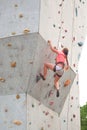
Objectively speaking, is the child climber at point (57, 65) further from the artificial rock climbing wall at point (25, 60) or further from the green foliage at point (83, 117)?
the green foliage at point (83, 117)

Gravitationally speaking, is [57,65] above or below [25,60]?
below

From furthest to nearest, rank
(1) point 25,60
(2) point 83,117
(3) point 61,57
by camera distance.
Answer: (2) point 83,117 → (3) point 61,57 → (1) point 25,60

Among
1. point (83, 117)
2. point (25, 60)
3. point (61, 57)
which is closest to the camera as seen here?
point (25, 60)

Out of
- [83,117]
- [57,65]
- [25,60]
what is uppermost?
[25,60]

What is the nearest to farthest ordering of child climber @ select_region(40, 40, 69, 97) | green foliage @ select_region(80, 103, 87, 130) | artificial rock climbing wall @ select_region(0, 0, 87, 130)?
1. artificial rock climbing wall @ select_region(0, 0, 87, 130)
2. child climber @ select_region(40, 40, 69, 97)
3. green foliage @ select_region(80, 103, 87, 130)

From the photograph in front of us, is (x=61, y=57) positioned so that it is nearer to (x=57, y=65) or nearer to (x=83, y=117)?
(x=57, y=65)

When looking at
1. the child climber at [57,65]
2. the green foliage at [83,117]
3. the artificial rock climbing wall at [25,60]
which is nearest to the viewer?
the artificial rock climbing wall at [25,60]

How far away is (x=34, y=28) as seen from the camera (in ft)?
27.1

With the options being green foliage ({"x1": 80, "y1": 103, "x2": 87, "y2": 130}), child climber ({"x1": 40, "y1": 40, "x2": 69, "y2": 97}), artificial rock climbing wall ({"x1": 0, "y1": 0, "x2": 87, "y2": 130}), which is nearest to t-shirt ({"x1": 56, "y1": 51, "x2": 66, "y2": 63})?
child climber ({"x1": 40, "y1": 40, "x2": 69, "y2": 97})

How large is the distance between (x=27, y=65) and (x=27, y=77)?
26 cm

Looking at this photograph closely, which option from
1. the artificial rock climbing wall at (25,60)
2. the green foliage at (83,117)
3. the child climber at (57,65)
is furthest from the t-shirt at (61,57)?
the green foliage at (83,117)

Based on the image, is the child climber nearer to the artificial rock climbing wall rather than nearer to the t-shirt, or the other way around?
the t-shirt

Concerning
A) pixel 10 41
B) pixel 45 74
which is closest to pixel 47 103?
pixel 45 74

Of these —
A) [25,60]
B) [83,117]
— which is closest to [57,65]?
[25,60]
